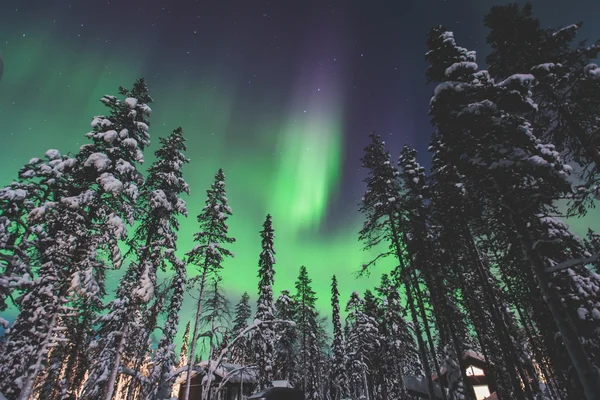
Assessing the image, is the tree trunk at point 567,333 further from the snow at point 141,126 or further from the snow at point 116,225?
the snow at point 141,126

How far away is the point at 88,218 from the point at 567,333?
59.8 ft

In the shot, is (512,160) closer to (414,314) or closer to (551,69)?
(551,69)

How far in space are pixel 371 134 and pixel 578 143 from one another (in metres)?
10.5

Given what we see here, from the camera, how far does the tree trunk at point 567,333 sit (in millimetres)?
6066

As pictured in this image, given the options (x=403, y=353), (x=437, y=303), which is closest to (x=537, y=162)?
(x=437, y=303)

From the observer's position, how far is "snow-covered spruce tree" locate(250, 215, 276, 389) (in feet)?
75.1

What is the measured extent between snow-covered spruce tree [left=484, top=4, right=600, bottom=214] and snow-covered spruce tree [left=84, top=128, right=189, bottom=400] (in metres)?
18.8

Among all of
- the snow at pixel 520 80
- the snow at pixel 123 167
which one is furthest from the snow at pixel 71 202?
the snow at pixel 520 80

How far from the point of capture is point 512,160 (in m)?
7.86

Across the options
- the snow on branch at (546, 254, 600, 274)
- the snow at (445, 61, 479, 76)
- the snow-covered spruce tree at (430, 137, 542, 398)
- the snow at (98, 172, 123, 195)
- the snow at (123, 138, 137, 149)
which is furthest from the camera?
the snow at (123, 138, 137, 149)

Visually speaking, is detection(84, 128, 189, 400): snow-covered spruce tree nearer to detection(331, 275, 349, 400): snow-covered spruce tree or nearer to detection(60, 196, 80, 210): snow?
detection(60, 196, 80, 210): snow

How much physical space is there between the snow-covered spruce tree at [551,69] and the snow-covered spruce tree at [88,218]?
19.1 meters

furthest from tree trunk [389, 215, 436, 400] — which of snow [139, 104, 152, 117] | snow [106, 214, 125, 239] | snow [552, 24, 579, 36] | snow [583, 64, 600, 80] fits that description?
snow [139, 104, 152, 117]

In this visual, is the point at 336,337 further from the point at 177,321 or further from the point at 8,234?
the point at 8,234
